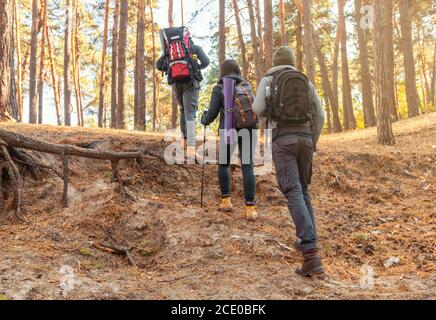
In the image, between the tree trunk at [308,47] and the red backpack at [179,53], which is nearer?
the red backpack at [179,53]

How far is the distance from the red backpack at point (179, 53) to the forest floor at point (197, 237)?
1.22m

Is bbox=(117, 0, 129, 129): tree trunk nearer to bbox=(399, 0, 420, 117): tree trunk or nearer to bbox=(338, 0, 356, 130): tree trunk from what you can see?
bbox=(338, 0, 356, 130): tree trunk

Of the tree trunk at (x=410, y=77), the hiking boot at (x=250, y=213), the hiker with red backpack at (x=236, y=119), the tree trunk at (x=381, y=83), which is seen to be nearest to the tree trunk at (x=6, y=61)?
the hiker with red backpack at (x=236, y=119)

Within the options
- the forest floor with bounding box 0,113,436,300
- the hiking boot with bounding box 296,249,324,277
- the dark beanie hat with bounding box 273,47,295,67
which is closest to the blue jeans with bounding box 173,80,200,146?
the forest floor with bounding box 0,113,436,300

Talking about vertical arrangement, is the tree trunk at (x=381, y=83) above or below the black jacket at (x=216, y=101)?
above

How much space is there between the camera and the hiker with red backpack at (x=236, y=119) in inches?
209

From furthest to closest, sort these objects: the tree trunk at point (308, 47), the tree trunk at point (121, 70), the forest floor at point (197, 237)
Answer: the tree trunk at point (121, 70) → the tree trunk at point (308, 47) → the forest floor at point (197, 237)

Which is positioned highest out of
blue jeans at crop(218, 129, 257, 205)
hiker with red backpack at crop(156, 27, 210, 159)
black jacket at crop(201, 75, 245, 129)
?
hiker with red backpack at crop(156, 27, 210, 159)

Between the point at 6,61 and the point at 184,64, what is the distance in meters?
4.18

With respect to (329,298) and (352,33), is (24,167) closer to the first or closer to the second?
(329,298)

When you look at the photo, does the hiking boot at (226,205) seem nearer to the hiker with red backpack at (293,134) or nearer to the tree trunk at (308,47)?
the hiker with red backpack at (293,134)

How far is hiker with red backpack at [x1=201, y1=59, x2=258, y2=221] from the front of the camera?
5.31m

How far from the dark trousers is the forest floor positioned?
446mm

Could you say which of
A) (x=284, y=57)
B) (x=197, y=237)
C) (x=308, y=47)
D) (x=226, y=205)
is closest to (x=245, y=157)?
(x=226, y=205)
